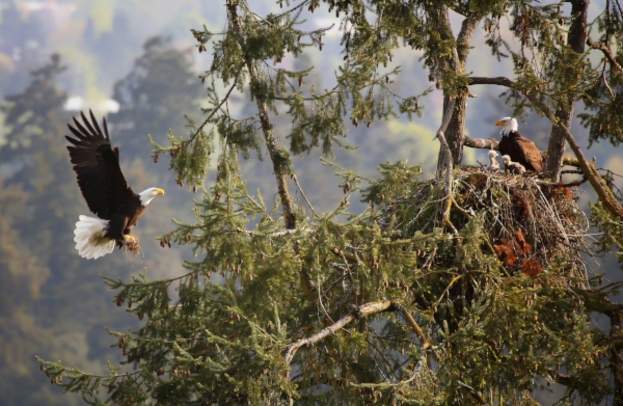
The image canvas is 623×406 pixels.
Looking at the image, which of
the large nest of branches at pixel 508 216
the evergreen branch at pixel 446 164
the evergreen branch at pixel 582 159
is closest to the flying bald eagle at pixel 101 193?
the large nest of branches at pixel 508 216

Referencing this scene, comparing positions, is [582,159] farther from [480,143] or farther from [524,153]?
[480,143]

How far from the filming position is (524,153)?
8641 millimetres

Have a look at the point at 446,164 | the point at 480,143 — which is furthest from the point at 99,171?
the point at 480,143

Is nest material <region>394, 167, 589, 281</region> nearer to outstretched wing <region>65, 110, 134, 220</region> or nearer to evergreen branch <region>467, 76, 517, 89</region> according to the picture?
evergreen branch <region>467, 76, 517, 89</region>

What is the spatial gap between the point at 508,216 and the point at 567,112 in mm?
1029

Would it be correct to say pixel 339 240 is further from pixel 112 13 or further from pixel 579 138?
pixel 112 13

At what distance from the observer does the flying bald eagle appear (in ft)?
28.0

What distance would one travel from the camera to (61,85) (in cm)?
11506

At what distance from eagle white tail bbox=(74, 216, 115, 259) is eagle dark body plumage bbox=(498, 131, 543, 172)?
11.7ft

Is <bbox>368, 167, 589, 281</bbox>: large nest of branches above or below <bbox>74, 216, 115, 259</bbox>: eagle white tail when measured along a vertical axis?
below

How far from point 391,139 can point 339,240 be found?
207 feet

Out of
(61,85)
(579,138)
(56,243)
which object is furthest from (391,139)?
(61,85)

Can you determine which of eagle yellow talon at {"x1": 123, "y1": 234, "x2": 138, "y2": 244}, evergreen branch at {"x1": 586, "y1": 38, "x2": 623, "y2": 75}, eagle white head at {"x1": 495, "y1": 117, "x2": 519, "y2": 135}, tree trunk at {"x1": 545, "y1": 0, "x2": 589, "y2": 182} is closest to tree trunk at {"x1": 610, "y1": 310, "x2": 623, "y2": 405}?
tree trunk at {"x1": 545, "y1": 0, "x2": 589, "y2": 182}

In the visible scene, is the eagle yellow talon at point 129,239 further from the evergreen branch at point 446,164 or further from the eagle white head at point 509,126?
the eagle white head at point 509,126
